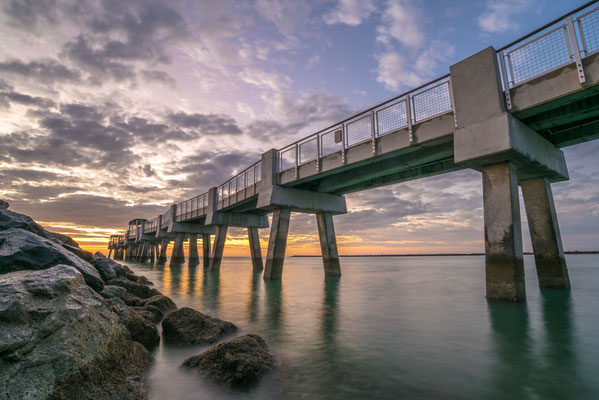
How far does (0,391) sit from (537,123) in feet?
49.5

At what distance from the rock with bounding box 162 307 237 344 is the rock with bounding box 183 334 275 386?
137cm

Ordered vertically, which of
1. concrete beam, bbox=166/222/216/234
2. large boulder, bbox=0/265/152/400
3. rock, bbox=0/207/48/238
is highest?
concrete beam, bbox=166/222/216/234

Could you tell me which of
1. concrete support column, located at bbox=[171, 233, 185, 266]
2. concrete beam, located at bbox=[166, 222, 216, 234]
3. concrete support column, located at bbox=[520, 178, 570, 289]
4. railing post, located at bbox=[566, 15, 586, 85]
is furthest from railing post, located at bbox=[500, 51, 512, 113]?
concrete support column, located at bbox=[171, 233, 185, 266]

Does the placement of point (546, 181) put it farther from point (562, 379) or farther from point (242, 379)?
point (242, 379)

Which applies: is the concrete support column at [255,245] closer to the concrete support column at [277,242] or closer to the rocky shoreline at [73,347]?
the concrete support column at [277,242]

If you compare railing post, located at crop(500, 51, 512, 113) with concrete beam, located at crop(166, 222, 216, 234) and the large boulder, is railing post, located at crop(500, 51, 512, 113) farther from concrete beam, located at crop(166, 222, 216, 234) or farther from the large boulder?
concrete beam, located at crop(166, 222, 216, 234)

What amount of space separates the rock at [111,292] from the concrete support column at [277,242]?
1327 centimetres

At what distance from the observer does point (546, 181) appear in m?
13.2

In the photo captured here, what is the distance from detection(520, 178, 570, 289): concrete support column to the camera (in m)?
12.9

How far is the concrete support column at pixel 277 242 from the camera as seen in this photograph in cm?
2198

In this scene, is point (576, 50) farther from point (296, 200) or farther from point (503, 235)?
point (296, 200)

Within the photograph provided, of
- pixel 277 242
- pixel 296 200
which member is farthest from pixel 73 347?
pixel 277 242

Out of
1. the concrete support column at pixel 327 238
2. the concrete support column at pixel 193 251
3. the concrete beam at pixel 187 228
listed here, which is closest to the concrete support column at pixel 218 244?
the concrete support column at pixel 193 251

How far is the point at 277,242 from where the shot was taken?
869 inches
